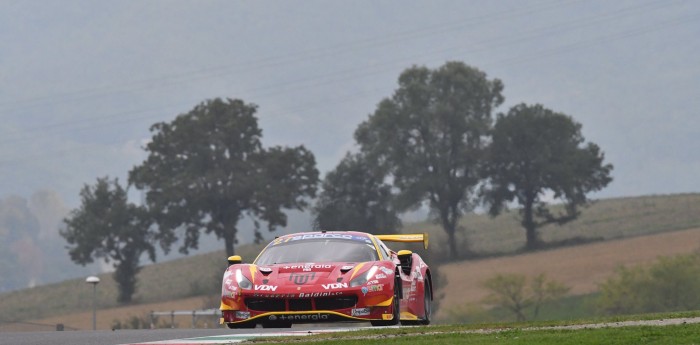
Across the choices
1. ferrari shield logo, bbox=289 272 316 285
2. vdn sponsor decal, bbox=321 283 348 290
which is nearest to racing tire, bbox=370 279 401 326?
vdn sponsor decal, bbox=321 283 348 290

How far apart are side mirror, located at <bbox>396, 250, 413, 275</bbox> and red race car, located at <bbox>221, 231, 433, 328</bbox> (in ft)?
1.12

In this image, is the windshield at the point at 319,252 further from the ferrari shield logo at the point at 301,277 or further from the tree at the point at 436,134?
the tree at the point at 436,134

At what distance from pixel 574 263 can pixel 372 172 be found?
21396mm

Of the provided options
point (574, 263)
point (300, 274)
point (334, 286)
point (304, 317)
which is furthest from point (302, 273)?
point (574, 263)

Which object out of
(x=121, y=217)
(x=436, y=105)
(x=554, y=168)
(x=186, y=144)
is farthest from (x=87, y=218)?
(x=554, y=168)

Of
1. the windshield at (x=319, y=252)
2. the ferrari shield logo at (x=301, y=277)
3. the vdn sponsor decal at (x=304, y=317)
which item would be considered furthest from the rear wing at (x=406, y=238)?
the vdn sponsor decal at (x=304, y=317)

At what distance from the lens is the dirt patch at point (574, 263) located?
280 ft

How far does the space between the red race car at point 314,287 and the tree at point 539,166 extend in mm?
85518

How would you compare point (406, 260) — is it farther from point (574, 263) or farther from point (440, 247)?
point (440, 247)

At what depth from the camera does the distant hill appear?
103m

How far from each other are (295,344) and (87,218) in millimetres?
90721

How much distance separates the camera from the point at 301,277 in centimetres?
1675

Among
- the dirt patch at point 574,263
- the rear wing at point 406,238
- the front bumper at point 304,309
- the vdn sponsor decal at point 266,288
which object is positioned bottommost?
the front bumper at point 304,309

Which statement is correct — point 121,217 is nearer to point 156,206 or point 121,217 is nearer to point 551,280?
point 156,206
